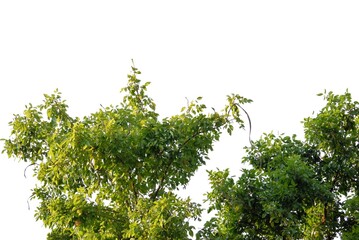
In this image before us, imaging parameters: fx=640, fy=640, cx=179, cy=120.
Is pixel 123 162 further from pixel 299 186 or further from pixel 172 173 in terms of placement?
pixel 299 186

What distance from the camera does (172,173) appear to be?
14203 millimetres

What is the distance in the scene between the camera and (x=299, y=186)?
15.9 metres

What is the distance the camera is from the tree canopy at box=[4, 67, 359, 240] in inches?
515

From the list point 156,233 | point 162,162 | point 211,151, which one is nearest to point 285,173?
point 211,151

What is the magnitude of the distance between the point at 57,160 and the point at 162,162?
226cm

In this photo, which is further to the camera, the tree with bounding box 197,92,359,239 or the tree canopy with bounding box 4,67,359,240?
the tree with bounding box 197,92,359,239

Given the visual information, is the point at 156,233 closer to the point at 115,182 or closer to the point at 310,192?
the point at 115,182

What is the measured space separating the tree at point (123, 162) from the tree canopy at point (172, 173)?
0.02m

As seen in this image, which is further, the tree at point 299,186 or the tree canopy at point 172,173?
the tree at point 299,186

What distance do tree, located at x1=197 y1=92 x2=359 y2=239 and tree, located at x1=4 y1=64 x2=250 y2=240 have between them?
1.55m

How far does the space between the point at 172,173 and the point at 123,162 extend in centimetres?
127

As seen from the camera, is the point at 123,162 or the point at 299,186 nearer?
the point at 123,162

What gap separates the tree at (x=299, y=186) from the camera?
1541cm

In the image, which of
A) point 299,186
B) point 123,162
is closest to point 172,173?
point 123,162
